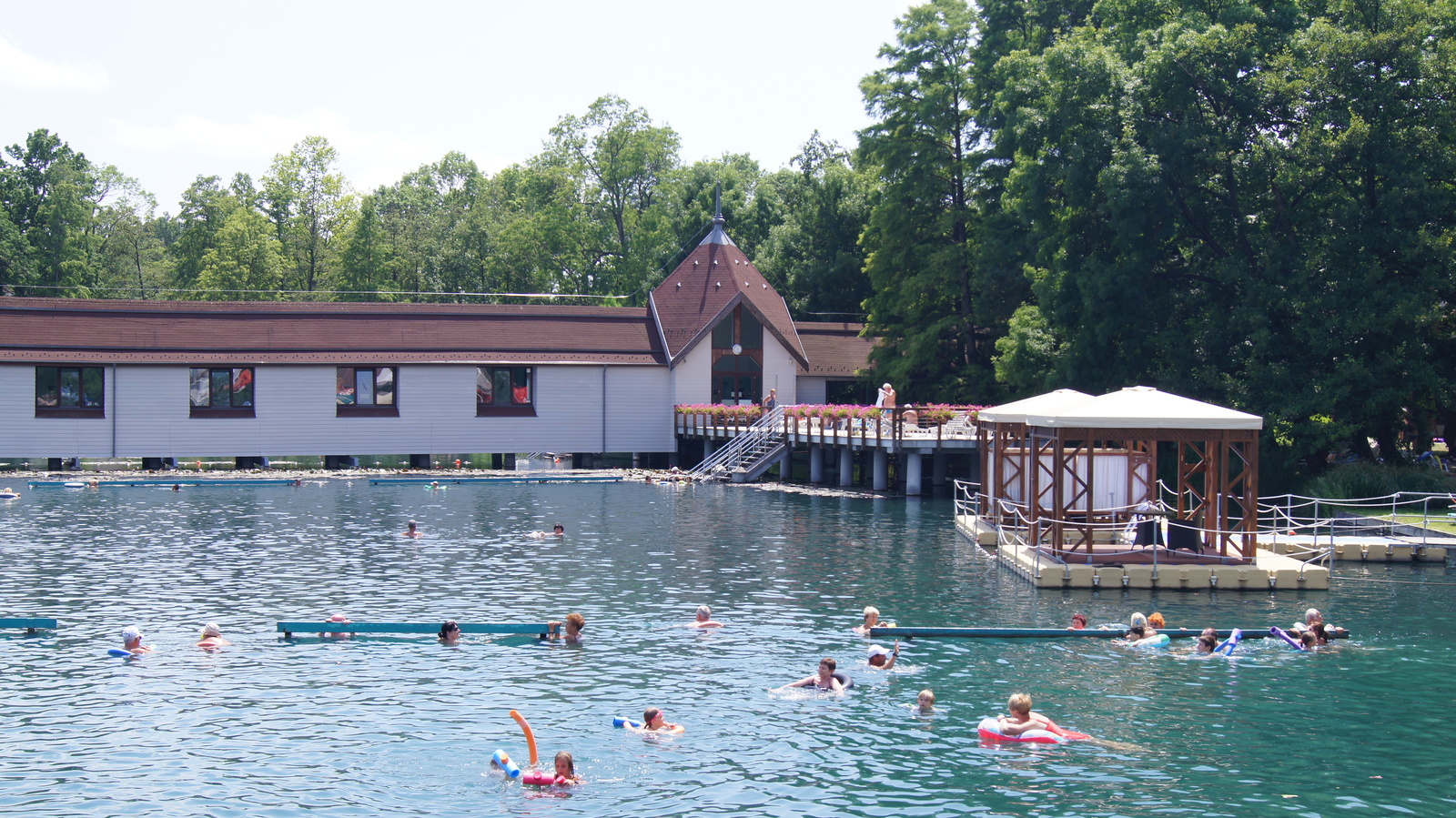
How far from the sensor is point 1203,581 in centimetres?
2833

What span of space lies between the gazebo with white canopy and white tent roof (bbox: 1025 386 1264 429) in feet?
0.07

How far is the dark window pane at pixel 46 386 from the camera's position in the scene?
55688 mm

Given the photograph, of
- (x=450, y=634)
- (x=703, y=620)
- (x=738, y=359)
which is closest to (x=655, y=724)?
(x=450, y=634)

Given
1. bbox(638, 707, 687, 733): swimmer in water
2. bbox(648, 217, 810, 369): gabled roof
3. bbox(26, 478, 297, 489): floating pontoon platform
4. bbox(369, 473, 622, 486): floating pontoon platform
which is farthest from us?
bbox(648, 217, 810, 369): gabled roof

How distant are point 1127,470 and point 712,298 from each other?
34564mm

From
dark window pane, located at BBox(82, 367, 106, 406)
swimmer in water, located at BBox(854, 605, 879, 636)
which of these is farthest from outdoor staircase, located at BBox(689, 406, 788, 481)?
swimmer in water, located at BBox(854, 605, 879, 636)

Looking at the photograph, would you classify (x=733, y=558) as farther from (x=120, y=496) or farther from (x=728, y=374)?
(x=728, y=374)

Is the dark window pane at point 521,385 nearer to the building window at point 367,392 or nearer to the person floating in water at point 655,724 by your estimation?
the building window at point 367,392

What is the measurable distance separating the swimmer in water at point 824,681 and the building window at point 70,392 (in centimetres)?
4609

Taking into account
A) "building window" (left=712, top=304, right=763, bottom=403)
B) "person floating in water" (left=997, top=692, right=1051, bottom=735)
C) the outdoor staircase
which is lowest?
"person floating in water" (left=997, top=692, right=1051, bottom=735)

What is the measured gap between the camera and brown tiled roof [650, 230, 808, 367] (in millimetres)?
64000

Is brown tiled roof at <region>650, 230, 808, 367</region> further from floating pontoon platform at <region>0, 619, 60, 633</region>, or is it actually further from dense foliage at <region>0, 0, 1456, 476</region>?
floating pontoon platform at <region>0, 619, 60, 633</region>

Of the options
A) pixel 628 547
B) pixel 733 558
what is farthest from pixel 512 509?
pixel 733 558

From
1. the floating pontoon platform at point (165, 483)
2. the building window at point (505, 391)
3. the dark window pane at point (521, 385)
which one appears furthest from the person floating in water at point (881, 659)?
the dark window pane at point (521, 385)
